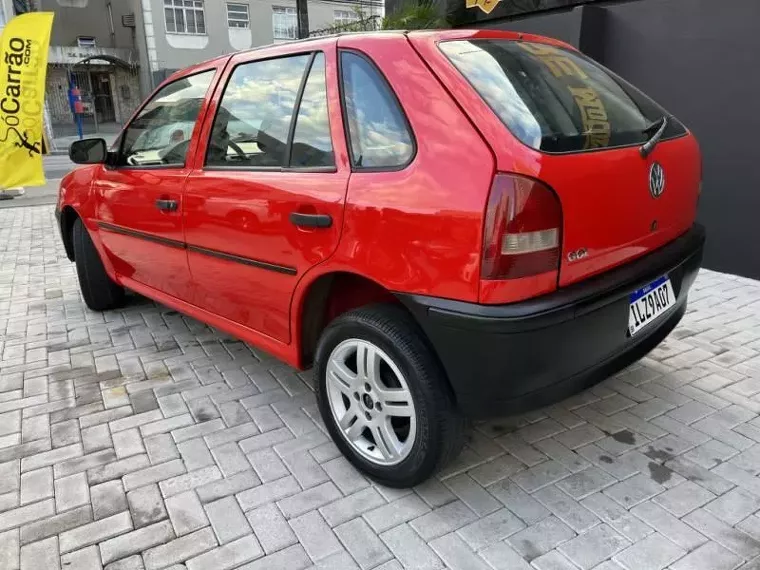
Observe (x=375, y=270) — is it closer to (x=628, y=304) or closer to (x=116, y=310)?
(x=628, y=304)

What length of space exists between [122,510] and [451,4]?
7520 millimetres

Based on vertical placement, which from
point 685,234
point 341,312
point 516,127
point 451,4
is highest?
point 451,4

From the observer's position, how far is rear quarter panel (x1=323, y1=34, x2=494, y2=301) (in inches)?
76.0

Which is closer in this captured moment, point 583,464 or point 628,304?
point 628,304

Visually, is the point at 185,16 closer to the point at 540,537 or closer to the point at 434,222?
the point at 434,222

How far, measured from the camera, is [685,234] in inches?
105

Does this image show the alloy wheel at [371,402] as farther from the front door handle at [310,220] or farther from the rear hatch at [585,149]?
the rear hatch at [585,149]

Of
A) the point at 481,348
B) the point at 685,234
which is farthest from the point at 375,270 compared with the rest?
the point at 685,234

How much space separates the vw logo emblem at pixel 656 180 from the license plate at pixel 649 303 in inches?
13.6

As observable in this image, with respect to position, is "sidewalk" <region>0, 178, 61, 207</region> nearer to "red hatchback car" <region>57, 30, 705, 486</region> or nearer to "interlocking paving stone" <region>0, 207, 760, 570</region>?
"interlocking paving stone" <region>0, 207, 760, 570</region>

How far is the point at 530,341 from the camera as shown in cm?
192

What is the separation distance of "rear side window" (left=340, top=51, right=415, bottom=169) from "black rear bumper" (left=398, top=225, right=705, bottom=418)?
0.52 m

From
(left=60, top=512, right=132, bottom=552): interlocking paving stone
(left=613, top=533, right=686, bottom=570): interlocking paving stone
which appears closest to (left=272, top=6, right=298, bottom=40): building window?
(left=60, top=512, right=132, bottom=552): interlocking paving stone

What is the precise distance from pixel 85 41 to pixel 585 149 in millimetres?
38341
